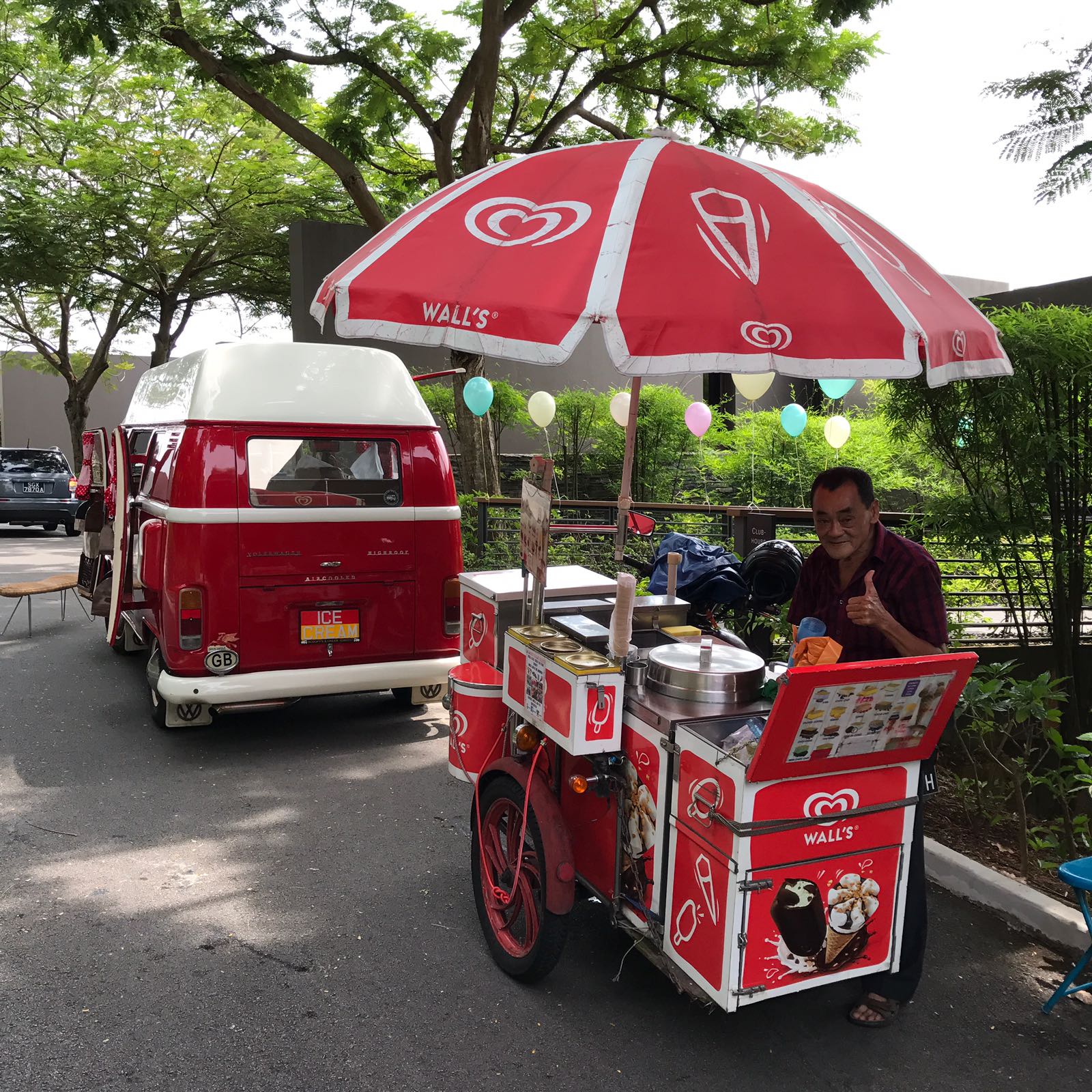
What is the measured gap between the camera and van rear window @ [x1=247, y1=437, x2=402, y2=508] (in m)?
5.89

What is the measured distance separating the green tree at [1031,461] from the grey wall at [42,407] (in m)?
34.0

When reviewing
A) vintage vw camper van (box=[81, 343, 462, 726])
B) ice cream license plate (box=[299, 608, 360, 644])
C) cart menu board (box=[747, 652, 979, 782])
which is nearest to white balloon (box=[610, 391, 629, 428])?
vintage vw camper van (box=[81, 343, 462, 726])

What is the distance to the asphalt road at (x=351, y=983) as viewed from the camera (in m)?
2.90

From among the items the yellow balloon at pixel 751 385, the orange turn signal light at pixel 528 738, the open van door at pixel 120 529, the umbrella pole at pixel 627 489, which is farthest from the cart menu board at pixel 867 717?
the yellow balloon at pixel 751 385

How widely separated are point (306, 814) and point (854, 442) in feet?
38.3

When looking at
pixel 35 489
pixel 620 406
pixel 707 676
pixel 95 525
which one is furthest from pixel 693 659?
pixel 35 489

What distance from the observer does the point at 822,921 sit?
2705mm

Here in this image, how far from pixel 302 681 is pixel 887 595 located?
12.4 feet

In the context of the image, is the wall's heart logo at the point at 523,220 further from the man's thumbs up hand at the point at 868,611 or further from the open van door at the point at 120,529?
the open van door at the point at 120,529

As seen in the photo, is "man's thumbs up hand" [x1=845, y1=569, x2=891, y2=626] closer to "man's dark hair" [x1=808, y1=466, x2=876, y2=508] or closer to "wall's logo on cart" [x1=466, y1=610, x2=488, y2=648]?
"man's dark hair" [x1=808, y1=466, x2=876, y2=508]

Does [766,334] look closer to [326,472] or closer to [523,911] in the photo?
[523,911]

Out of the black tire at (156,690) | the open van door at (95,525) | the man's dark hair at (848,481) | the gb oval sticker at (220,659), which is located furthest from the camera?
the open van door at (95,525)

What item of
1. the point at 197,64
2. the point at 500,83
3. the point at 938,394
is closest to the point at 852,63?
the point at 500,83

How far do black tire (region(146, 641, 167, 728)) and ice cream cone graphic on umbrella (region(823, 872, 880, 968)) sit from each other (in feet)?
14.9
